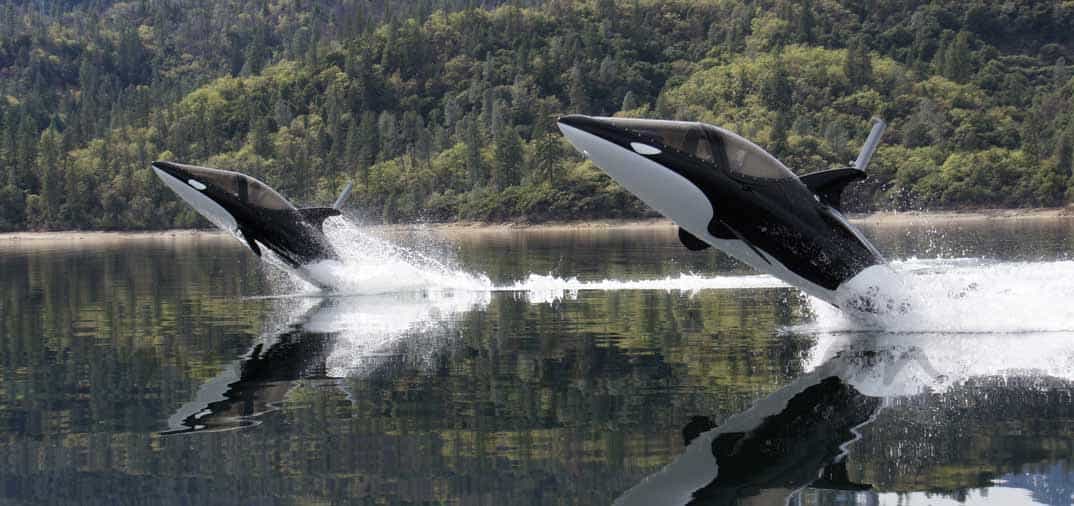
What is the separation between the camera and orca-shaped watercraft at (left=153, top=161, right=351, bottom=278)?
143 feet

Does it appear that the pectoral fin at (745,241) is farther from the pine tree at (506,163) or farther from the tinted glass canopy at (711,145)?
the pine tree at (506,163)

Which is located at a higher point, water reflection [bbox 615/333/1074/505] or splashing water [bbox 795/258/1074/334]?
splashing water [bbox 795/258/1074/334]

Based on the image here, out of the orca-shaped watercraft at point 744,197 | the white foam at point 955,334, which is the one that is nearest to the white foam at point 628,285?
the white foam at point 955,334

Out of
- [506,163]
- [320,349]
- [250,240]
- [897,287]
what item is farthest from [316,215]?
[506,163]

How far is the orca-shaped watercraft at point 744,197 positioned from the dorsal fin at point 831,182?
0.07 feet

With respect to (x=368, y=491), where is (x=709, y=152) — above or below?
above

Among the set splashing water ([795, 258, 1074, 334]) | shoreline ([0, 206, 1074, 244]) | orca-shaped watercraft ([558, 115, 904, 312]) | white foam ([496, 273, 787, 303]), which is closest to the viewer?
orca-shaped watercraft ([558, 115, 904, 312])

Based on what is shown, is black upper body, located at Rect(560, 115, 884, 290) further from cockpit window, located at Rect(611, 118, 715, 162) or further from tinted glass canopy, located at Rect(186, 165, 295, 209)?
tinted glass canopy, located at Rect(186, 165, 295, 209)

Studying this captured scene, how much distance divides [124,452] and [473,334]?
43.6ft

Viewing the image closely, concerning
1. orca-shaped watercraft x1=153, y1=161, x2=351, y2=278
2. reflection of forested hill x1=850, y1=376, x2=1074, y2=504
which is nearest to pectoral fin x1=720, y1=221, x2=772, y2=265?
reflection of forested hill x1=850, y1=376, x2=1074, y2=504

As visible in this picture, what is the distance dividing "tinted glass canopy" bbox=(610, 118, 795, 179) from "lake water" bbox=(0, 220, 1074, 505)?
3542 mm

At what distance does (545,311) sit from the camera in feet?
118

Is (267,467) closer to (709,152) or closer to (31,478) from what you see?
(31,478)

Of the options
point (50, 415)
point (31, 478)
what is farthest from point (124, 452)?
point (50, 415)
